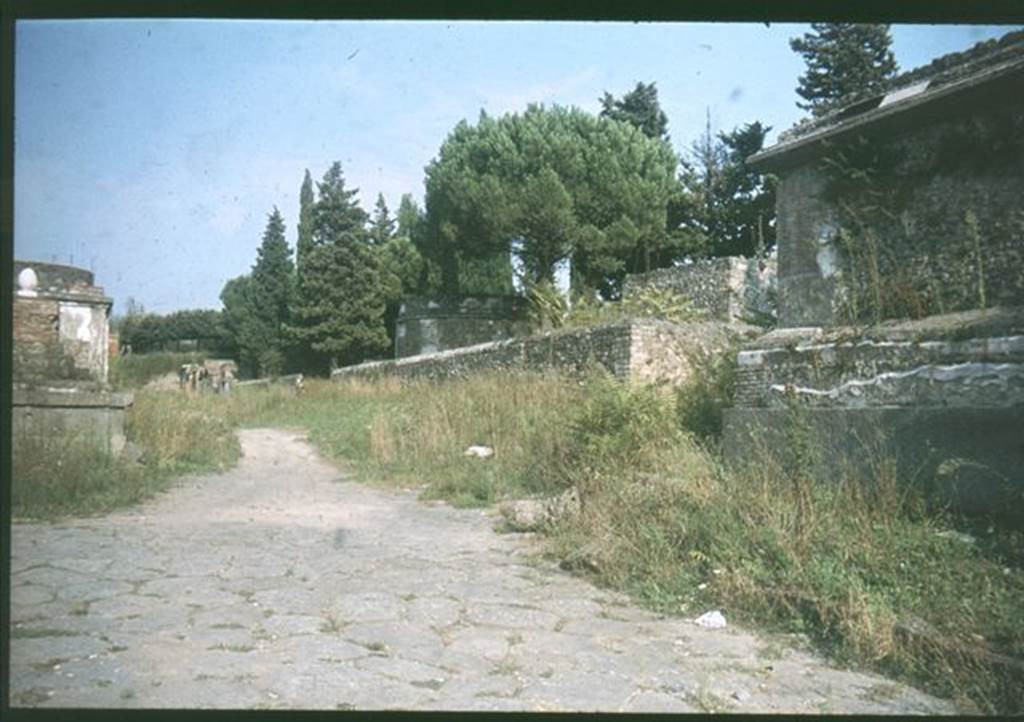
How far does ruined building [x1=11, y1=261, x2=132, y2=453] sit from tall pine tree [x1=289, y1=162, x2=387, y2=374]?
18294 mm

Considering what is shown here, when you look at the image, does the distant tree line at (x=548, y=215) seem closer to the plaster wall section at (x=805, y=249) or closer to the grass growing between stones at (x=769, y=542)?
the plaster wall section at (x=805, y=249)

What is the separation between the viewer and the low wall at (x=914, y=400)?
4.46 meters

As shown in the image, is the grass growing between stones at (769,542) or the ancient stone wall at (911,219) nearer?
the grass growing between stones at (769,542)

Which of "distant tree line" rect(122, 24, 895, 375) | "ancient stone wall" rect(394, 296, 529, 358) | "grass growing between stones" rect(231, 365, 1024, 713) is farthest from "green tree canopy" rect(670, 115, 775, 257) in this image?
"grass growing between stones" rect(231, 365, 1024, 713)

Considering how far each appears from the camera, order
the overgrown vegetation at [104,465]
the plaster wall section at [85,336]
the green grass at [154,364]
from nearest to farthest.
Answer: the overgrown vegetation at [104,465] < the plaster wall section at [85,336] < the green grass at [154,364]

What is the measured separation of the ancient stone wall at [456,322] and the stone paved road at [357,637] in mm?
21955

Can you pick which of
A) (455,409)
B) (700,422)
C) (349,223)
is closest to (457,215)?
(349,223)

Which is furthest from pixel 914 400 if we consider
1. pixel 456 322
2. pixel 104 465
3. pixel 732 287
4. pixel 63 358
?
pixel 456 322

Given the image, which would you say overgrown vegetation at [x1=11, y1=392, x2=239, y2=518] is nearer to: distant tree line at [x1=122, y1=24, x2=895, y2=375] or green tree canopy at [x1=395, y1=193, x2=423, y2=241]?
→ distant tree line at [x1=122, y1=24, x2=895, y2=375]

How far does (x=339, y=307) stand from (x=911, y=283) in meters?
24.6

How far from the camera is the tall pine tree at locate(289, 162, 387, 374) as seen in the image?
28.5 m

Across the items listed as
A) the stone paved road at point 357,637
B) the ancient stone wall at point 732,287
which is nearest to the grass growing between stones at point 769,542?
the stone paved road at point 357,637

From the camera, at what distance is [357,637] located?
134 inches

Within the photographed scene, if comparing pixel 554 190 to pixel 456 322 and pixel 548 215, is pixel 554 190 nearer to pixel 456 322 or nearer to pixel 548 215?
pixel 548 215
